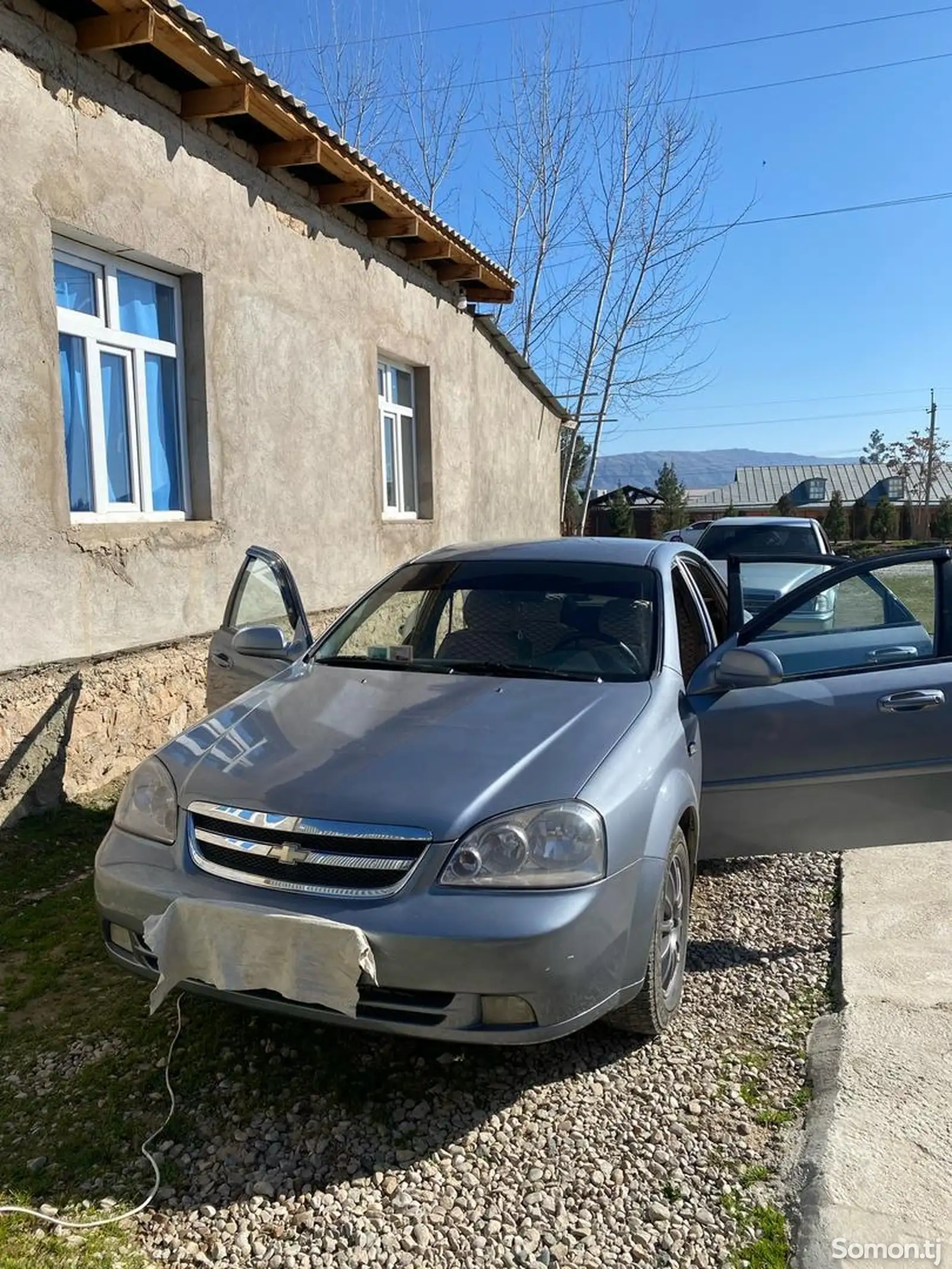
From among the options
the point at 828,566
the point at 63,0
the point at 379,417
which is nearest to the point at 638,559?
the point at 828,566

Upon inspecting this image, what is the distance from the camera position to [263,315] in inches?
305

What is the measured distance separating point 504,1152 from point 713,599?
332 centimetres

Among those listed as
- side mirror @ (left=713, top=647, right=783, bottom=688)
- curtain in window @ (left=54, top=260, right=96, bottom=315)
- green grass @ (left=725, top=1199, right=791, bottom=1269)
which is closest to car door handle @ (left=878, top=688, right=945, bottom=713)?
side mirror @ (left=713, top=647, right=783, bottom=688)

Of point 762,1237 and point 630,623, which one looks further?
point 630,623

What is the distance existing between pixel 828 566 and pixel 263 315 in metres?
5.10

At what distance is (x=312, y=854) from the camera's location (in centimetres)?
265

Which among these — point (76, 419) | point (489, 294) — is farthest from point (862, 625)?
point (489, 294)

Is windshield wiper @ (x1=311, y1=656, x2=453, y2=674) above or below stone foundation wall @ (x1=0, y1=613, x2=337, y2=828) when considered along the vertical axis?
above

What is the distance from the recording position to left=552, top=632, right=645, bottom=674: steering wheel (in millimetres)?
3705

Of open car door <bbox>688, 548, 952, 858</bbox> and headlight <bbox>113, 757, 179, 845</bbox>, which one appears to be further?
open car door <bbox>688, 548, 952, 858</bbox>

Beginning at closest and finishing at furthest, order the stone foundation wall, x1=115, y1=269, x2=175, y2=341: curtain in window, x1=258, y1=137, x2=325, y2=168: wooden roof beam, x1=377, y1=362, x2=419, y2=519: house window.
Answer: the stone foundation wall → x1=115, y1=269, x2=175, y2=341: curtain in window → x1=258, y1=137, x2=325, y2=168: wooden roof beam → x1=377, y1=362, x2=419, y2=519: house window

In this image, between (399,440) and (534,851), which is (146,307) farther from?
(534,851)

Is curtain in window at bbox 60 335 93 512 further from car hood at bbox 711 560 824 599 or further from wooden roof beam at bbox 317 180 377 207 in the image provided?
car hood at bbox 711 560 824 599

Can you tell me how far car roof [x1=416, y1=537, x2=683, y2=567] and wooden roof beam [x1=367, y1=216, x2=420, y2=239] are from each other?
611 centimetres
